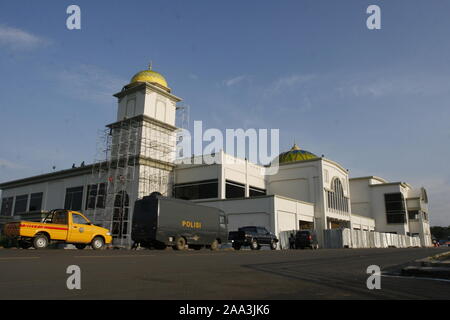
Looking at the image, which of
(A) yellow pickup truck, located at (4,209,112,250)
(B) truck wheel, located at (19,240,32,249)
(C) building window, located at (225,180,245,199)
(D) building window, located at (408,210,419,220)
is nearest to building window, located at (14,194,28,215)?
(C) building window, located at (225,180,245,199)

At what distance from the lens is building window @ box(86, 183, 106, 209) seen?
44.6m

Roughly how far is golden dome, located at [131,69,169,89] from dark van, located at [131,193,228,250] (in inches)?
1143

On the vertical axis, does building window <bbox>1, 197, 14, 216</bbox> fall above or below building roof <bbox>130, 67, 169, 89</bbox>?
below

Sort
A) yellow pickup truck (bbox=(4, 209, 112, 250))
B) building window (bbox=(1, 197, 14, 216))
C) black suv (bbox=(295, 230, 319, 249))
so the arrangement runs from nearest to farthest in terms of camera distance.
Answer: yellow pickup truck (bbox=(4, 209, 112, 250)) < black suv (bbox=(295, 230, 319, 249)) < building window (bbox=(1, 197, 14, 216))

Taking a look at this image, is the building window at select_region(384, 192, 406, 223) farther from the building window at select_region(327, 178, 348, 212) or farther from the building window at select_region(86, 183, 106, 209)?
the building window at select_region(86, 183, 106, 209)

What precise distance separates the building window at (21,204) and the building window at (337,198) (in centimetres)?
4524

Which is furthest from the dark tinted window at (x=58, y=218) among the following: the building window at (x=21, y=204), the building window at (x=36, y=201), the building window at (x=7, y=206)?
the building window at (x=7, y=206)

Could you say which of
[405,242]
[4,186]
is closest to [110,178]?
[4,186]

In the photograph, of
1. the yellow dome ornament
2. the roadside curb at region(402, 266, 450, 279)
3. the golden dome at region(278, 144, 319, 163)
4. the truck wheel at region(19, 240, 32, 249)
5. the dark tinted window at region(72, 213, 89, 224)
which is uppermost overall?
the yellow dome ornament

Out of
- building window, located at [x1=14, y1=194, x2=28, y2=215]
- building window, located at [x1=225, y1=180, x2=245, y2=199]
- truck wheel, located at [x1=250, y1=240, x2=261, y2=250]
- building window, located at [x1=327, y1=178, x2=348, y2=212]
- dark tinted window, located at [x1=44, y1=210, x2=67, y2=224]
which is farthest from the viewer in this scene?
building window, located at [x1=14, y1=194, x2=28, y2=215]

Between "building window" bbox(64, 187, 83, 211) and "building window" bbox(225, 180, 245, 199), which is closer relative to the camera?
"building window" bbox(225, 180, 245, 199)

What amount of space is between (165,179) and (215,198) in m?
7.71
